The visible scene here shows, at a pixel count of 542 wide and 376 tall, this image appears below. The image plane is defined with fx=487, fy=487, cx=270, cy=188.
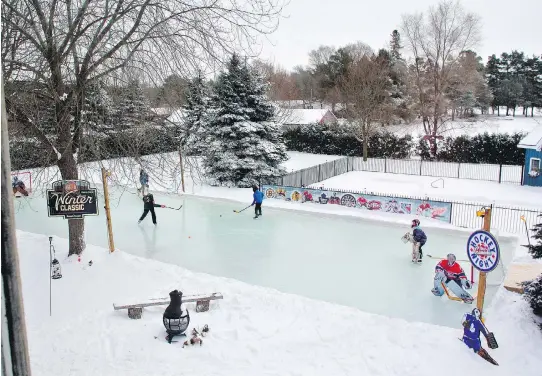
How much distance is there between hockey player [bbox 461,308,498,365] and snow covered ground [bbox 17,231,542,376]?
4.5 inches

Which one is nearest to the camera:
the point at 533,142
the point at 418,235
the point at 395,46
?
the point at 418,235

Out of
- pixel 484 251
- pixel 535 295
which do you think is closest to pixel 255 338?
pixel 484 251

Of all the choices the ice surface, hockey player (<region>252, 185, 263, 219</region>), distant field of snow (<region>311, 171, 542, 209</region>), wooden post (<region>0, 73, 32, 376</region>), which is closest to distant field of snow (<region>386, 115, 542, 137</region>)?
distant field of snow (<region>311, 171, 542, 209</region>)

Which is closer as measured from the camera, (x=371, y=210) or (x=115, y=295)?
(x=115, y=295)

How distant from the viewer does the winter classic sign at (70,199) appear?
10.0m

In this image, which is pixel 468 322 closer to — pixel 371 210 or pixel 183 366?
pixel 183 366

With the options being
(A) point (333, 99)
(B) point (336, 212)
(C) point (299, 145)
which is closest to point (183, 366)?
(B) point (336, 212)

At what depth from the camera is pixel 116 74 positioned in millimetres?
9680

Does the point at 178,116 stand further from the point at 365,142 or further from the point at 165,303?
the point at 365,142

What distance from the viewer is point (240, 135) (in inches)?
883

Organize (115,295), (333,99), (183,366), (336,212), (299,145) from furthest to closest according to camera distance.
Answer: (333,99)
(299,145)
(336,212)
(115,295)
(183,366)

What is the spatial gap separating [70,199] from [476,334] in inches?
313

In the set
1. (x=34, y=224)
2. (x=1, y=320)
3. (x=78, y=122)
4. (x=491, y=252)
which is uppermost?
(x=78, y=122)

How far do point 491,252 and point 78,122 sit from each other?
7.91 m
